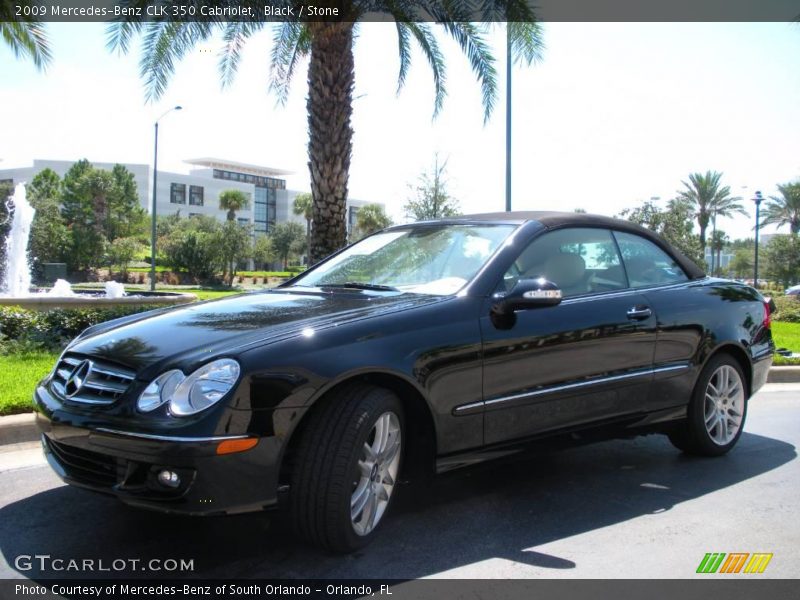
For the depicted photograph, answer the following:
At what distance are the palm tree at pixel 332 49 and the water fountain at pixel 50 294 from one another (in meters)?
3.81

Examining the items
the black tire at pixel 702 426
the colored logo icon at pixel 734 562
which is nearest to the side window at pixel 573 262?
the black tire at pixel 702 426

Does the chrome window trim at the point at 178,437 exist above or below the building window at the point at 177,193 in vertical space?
below

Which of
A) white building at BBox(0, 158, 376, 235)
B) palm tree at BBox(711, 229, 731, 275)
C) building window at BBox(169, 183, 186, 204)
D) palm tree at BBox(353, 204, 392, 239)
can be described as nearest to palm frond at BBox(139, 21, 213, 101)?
palm tree at BBox(711, 229, 731, 275)

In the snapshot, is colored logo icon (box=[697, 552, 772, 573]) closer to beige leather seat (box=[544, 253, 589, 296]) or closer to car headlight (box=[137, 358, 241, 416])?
beige leather seat (box=[544, 253, 589, 296])

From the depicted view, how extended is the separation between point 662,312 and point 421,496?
1.87 m

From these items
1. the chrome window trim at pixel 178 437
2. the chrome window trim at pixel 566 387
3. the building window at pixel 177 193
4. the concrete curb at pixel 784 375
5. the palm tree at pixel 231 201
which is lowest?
the concrete curb at pixel 784 375

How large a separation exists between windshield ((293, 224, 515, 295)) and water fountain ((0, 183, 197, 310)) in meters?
9.32

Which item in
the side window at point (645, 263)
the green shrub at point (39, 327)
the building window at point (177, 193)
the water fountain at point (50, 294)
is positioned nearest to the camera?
the side window at point (645, 263)

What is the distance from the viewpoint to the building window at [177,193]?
10231cm

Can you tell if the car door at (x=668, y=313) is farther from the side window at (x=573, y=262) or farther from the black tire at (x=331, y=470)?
the black tire at (x=331, y=470)

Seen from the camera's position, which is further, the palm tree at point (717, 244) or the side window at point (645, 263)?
the palm tree at point (717, 244)

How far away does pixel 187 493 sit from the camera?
2992 millimetres

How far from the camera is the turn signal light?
2996 mm

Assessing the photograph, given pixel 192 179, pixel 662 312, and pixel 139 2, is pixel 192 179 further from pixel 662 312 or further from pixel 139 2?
pixel 662 312
